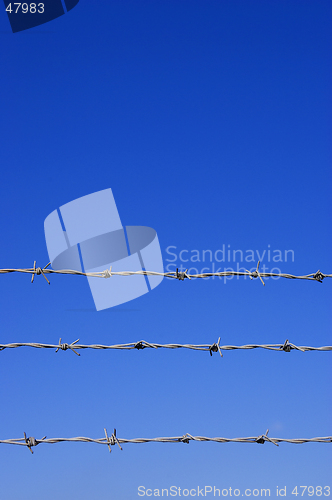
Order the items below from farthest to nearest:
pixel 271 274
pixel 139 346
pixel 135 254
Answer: pixel 135 254 < pixel 271 274 < pixel 139 346

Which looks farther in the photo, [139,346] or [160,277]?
[160,277]

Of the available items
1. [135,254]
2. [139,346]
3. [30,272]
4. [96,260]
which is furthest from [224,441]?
[96,260]

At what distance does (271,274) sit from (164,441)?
1.39m

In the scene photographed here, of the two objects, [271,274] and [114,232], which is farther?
[114,232]

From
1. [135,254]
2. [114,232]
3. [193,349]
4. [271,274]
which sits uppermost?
[114,232]

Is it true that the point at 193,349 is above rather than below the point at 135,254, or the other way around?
below

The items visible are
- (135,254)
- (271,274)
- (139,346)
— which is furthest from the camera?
(135,254)

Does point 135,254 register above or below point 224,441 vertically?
above

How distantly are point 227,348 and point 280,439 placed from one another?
2.44ft

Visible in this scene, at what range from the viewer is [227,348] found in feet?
→ 9.74

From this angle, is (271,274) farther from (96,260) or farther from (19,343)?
(96,260)

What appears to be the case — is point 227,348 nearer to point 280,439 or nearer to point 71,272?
point 280,439

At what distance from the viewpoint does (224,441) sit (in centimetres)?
290

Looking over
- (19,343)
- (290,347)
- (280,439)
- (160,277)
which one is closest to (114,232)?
(160,277)
